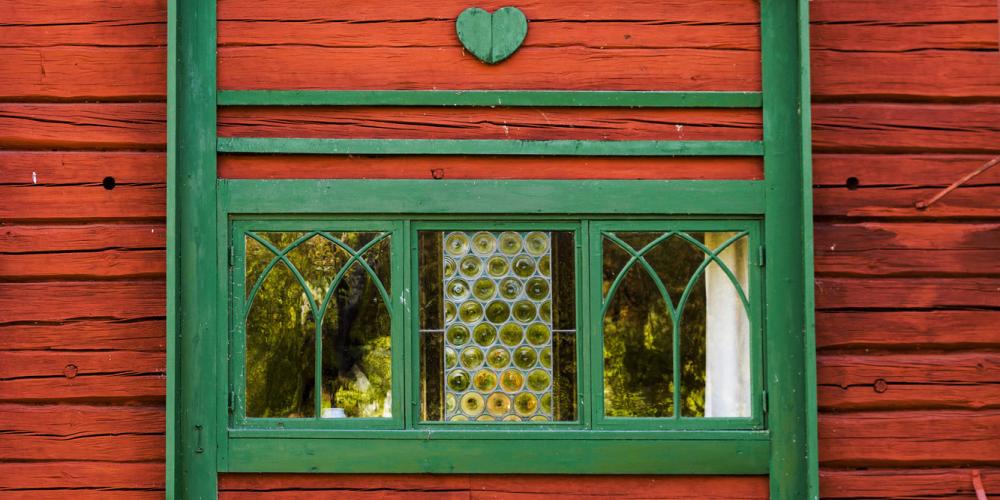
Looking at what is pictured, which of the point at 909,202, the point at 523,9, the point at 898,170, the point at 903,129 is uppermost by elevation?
the point at 523,9

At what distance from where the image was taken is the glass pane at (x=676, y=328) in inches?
127

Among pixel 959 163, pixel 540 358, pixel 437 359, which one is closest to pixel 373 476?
pixel 437 359

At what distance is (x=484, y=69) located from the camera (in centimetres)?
329

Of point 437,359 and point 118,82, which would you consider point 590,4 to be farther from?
point 118,82

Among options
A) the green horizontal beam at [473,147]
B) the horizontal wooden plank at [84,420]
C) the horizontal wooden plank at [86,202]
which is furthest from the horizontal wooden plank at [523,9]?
the horizontal wooden plank at [84,420]

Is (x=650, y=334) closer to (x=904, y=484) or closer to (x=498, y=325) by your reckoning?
(x=498, y=325)

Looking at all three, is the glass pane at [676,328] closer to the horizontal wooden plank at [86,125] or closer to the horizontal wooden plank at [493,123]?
the horizontal wooden plank at [493,123]

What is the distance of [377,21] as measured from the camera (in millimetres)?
3283

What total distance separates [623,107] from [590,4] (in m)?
0.42

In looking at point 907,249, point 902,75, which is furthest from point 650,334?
point 902,75

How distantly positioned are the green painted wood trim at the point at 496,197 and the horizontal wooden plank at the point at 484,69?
0.37m

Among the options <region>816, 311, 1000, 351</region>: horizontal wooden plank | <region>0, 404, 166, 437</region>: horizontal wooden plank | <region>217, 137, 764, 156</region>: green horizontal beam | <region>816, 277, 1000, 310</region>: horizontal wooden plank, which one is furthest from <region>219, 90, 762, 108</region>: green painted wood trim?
<region>0, 404, 166, 437</region>: horizontal wooden plank

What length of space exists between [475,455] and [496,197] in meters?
0.95

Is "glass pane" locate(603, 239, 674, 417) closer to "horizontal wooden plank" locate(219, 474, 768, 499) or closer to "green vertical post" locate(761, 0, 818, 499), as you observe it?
"horizontal wooden plank" locate(219, 474, 768, 499)
